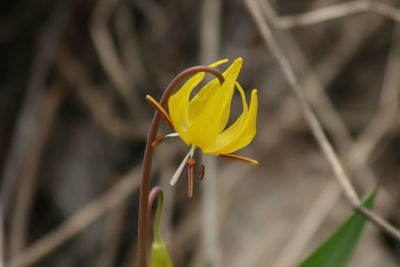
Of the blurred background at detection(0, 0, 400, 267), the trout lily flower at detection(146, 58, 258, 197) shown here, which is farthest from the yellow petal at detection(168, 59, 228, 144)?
the blurred background at detection(0, 0, 400, 267)

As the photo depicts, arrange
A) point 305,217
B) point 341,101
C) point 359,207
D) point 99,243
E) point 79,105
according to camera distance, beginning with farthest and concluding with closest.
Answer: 1. point 341,101
2. point 79,105
3. point 99,243
4. point 305,217
5. point 359,207

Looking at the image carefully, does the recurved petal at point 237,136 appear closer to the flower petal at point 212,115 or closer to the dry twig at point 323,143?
the flower petal at point 212,115

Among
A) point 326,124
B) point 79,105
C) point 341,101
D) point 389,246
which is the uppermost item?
point 79,105

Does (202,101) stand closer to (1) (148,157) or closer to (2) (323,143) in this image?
(1) (148,157)

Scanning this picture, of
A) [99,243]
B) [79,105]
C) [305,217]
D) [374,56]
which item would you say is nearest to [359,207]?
[305,217]

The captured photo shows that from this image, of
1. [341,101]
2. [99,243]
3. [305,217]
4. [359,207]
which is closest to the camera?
[359,207]

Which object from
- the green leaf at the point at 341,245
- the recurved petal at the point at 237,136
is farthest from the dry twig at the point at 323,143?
the recurved petal at the point at 237,136

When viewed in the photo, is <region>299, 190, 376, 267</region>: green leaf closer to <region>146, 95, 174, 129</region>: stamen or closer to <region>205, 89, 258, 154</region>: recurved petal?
<region>205, 89, 258, 154</region>: recurved petal

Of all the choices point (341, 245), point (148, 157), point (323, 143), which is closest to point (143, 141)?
point (323, 143)

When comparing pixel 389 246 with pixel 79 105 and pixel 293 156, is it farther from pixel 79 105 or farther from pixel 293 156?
pixel 79 105
